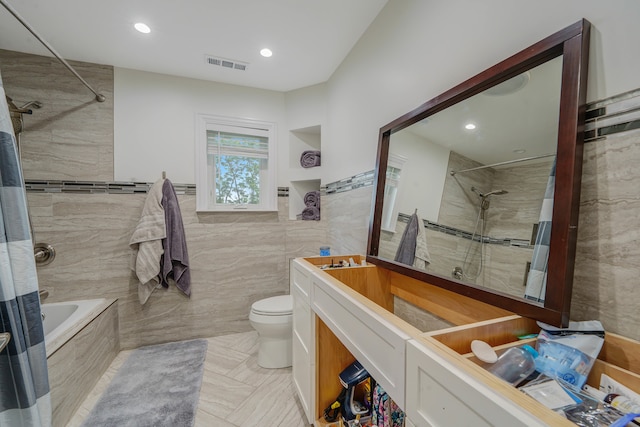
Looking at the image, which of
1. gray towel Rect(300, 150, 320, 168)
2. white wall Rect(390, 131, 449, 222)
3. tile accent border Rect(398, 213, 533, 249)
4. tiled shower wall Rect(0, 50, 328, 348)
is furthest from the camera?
gray towel Rect(300, 150, 320, 168)

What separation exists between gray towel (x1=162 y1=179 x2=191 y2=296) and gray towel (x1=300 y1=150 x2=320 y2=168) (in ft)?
4.14

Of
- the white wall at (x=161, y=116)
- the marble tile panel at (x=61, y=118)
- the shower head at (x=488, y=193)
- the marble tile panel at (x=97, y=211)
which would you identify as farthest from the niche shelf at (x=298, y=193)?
the shower head at (x=488, y=193)

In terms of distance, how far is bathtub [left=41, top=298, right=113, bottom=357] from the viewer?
1.60m

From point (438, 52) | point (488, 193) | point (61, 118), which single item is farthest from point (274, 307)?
point (61, 118)

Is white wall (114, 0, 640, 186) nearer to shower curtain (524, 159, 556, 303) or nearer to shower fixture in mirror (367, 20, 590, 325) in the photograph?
shower fixture in mirror (367, 20, 590, 325)

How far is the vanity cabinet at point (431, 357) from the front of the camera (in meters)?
0.47

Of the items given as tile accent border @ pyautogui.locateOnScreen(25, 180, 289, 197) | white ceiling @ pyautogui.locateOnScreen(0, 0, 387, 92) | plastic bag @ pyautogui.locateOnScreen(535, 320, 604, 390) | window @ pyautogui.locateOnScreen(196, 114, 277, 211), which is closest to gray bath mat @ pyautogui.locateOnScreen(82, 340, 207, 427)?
window @ pyautogui.locateOnScreen(196, 114, 277, 211)

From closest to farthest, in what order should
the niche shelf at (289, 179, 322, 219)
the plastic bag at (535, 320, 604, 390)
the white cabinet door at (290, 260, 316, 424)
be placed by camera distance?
1. the plastic bag at (535, 320, 604, 390)
2. the white cabinet door at (290, 260, 316, 424)
3. the niche shelf at (289, 179, 322, 219)

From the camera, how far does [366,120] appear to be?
5.84ft

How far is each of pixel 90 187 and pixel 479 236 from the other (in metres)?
2.83

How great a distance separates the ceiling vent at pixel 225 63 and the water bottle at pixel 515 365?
2.52 metres

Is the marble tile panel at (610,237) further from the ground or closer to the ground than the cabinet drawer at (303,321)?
further from the ground

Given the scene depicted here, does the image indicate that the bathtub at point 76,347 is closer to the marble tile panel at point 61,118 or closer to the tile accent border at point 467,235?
the marble tile panel at point 61,118

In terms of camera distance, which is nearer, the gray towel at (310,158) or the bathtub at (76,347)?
the bathtub at (76,347)
